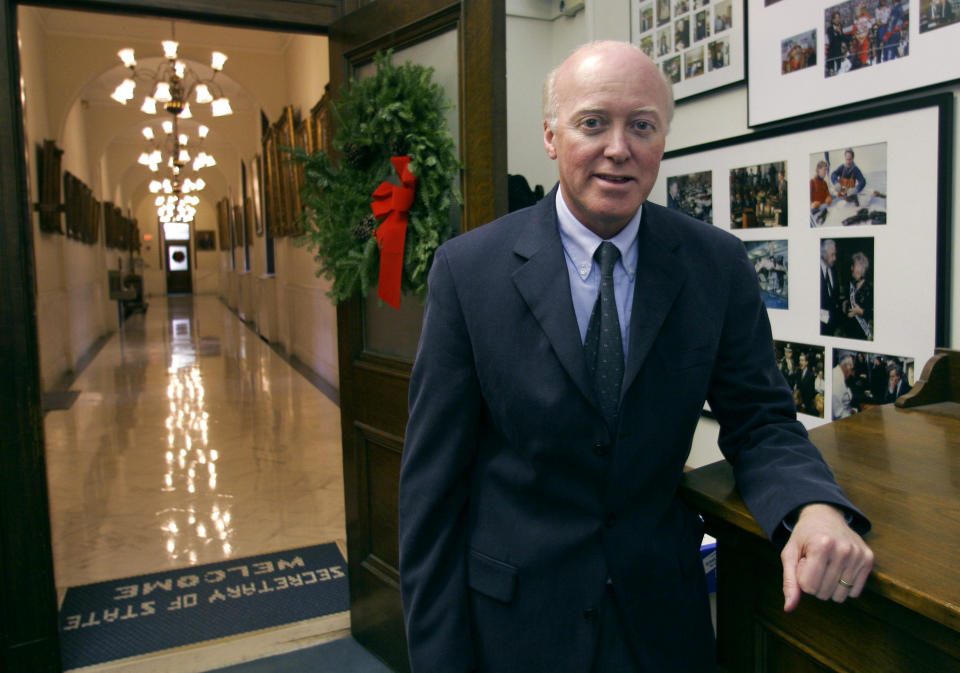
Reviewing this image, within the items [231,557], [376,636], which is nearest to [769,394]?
[376,636]

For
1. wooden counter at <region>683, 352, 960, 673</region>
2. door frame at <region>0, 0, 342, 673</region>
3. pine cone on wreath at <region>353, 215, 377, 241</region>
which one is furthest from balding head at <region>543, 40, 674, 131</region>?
door frame at <region>0, 0, 342, 673</region>

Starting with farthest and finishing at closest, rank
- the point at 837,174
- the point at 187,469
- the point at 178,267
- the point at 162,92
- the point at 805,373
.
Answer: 1. the point at 178,267
2. the point at 162,92
3. the point at 187,469
4. the point at 805,373
5. the point at 837,174

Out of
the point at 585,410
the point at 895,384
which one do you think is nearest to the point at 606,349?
the point at 585,410

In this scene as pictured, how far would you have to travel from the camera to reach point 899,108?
1826 mm

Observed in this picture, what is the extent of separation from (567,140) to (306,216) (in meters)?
1.78

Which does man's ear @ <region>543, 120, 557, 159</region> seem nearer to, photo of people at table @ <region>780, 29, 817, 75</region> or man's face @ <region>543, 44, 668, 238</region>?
man's face @ <region>543, 44, 668, 238</region>

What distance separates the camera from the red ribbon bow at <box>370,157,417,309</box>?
2.47m

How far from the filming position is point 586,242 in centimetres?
132

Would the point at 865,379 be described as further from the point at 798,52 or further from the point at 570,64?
the point at 570,64

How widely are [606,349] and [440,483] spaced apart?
372 mm

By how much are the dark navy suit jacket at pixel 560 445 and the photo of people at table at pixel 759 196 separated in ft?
3.13

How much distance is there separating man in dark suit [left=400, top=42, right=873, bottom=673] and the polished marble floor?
9.66 ft

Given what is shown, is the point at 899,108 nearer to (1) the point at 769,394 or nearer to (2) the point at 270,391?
(1) the point at 769,394

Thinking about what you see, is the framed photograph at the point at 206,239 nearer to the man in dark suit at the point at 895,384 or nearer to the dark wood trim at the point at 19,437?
the dark wood trim at the point at 19,437
